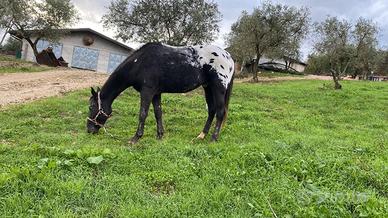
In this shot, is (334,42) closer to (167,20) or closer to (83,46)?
(167,20)

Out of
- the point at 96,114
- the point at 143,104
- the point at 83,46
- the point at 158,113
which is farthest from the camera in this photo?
the point at 83,46

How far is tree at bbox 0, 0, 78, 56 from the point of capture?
32.6 metres

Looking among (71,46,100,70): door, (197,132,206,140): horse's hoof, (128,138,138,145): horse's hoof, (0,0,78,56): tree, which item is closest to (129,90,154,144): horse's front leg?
(128,138,138,145): horse's hoof

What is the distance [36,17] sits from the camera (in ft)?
113

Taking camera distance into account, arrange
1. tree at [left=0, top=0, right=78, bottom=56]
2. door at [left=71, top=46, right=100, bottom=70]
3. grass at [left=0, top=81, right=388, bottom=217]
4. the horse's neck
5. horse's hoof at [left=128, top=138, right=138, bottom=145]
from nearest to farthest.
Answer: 1. grass at [left=0, top=81, right=388, bottom=217]
2. horse's hoof at [left=128, top=138, right=138, bottom=145]
3. the horse's neck
4. tree at [left=0, top=0, right=78, bottom=56]
5. door at [left=71, top=46, right=100, bottom=70]

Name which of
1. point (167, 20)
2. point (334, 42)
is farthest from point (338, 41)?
point (167, 20)

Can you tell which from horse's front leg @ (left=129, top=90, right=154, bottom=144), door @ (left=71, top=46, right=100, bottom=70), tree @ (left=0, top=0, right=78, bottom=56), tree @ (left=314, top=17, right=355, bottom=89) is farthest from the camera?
door @ (left=71, top=46, right=100, bottom=70)

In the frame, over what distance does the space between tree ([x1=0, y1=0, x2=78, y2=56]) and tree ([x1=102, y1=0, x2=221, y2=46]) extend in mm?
5386

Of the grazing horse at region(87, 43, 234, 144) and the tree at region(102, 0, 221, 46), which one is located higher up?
the tree at region(102, 0, 221, 46)

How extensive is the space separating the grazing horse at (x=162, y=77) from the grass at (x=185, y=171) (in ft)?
1.86

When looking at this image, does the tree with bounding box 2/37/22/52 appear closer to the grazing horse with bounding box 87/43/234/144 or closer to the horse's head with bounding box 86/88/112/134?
the horse's head with bounding box 86/88/112/134

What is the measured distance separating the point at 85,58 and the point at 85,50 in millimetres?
868

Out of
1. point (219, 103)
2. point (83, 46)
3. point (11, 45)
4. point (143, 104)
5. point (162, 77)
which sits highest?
point (83, 46)

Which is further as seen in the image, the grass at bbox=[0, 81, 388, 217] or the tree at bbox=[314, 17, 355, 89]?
the tree at bbox=[314, 17, 355, 89]
